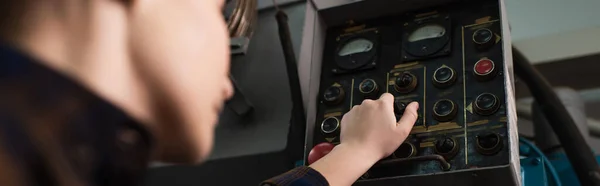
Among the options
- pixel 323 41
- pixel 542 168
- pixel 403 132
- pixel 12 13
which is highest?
pixel 12 13

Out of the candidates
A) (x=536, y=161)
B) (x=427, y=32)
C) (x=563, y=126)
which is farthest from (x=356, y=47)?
(x=563, y=126)

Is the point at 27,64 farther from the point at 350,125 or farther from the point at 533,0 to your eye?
the point at 533,0

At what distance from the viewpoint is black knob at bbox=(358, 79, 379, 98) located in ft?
3.62

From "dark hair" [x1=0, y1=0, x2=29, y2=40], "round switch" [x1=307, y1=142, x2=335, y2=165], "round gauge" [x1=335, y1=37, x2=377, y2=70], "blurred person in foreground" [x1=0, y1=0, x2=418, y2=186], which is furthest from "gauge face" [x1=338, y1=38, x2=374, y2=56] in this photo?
"dark hair" [x1=0, y1=0, x2=29, y2=40]

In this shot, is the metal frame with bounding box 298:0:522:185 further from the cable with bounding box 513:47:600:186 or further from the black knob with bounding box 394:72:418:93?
the cable with bounding box 513:47:600:186

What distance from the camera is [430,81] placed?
107 centimetres

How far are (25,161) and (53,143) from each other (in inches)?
0.7

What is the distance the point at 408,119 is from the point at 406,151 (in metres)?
0.05

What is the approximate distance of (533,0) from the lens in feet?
5.91

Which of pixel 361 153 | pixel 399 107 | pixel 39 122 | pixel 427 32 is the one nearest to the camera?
pixel 39 122

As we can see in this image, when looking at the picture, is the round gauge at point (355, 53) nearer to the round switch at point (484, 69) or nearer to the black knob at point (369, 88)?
the black knob at point (369, 88)

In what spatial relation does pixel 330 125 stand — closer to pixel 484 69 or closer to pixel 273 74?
pixel 484 69

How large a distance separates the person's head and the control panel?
0.49 meters

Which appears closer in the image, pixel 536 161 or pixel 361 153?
pixel 361 153
